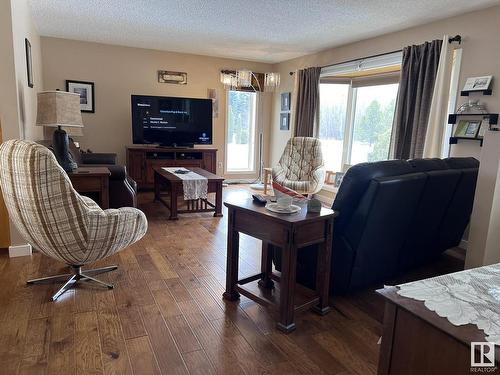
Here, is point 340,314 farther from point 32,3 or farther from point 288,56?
point 288,56

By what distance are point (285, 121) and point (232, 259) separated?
4.68m

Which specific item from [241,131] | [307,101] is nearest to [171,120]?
[241,131]

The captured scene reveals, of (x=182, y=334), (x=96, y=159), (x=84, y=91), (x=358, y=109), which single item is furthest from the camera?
(x=84, y=91)

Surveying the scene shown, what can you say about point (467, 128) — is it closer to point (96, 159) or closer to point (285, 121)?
point (285, 121)

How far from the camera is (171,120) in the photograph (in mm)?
6008

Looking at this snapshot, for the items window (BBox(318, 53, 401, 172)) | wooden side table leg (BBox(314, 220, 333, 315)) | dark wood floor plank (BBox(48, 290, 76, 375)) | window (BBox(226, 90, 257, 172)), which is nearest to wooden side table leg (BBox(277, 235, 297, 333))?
wooden side table leg (BBox(314, 220, 333, 315))

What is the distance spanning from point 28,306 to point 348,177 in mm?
2126

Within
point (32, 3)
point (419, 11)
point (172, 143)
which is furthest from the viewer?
point (172, 143)

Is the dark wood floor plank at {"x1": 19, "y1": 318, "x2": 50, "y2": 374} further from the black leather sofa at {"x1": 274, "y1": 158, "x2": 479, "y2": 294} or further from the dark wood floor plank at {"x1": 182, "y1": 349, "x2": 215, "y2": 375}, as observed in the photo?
the black leather sofa at {"x1": 274, "y1": 158, "x2": 479, "y2": 294}

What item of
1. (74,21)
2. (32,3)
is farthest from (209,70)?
(32,3)

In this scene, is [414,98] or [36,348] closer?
[36,348]

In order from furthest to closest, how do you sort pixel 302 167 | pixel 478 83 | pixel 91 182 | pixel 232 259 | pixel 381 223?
1. pixel 302 167
2. pixel 478 83
3. pixel 91 182
4. pixel 232 259
5. pixel 381 223

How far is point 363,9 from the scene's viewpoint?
12.0ft

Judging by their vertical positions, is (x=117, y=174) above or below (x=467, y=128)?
below
